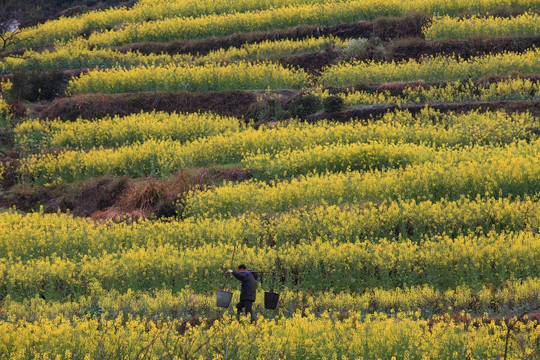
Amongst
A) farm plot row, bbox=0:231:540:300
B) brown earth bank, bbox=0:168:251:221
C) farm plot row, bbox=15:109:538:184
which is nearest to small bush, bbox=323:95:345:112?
farm plot row, bbox=15:109:538:184

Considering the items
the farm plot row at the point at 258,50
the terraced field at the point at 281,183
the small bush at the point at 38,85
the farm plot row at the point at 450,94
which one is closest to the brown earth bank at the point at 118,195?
the terraced field at the point at 281,183

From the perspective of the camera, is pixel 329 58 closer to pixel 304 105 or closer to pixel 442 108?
pixel 304 105

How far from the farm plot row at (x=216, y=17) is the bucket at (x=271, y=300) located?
2836 cm

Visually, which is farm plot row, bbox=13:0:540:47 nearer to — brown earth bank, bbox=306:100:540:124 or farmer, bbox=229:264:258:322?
brown earth bank, bbox=306:100:540:124

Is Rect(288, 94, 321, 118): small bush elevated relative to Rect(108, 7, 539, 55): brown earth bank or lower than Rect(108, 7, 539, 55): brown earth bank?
lower

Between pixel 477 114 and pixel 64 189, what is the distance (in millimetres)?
15852

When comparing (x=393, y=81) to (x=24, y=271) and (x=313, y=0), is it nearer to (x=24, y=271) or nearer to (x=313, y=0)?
(x=313, y=0)

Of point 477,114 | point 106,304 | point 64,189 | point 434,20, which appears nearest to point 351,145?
point 477,114

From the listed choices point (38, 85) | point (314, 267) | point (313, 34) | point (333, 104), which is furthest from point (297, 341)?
point (313, 34)

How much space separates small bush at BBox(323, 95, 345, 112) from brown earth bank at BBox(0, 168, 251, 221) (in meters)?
6.13

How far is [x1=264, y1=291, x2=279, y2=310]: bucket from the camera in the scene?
15.3m

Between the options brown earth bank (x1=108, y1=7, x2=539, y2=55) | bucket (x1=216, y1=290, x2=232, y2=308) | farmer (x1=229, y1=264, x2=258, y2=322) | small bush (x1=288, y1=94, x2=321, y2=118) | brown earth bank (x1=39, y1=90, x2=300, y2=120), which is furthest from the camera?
brown earth bank (x1=108, y1=7, x2=539, y2=55)

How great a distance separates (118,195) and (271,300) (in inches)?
474

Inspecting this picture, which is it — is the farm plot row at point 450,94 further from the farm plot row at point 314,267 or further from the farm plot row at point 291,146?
the farm plot row at point 314,267
